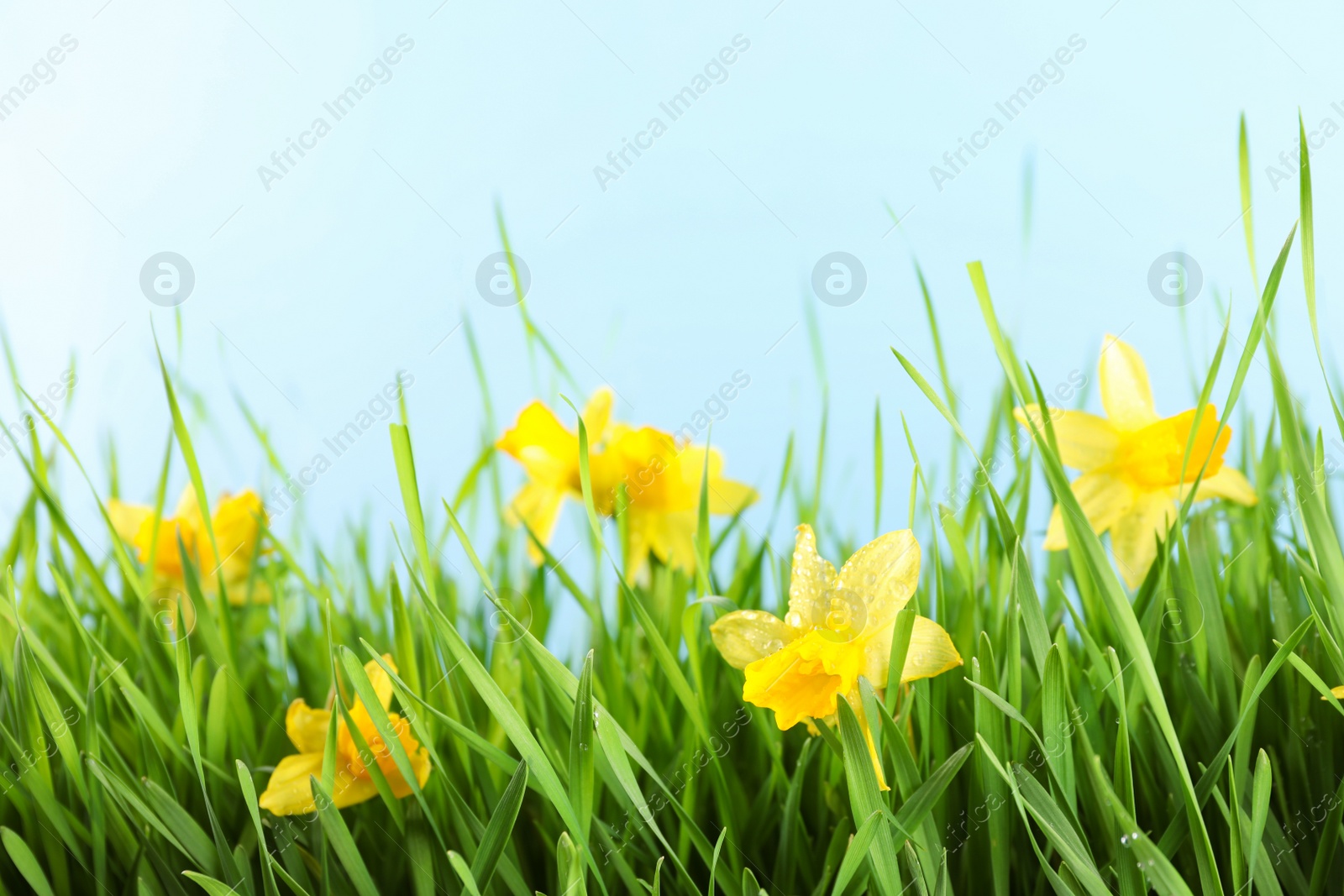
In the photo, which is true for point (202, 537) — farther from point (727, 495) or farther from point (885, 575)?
point (885, 575)

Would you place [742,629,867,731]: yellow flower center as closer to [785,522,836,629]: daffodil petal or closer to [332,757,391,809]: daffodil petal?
[785,522,836,629]: daffodil petal

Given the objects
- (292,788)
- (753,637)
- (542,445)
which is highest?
(542,445)

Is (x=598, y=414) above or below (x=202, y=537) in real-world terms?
above

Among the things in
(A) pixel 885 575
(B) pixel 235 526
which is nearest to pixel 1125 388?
(A) pixel 885 575

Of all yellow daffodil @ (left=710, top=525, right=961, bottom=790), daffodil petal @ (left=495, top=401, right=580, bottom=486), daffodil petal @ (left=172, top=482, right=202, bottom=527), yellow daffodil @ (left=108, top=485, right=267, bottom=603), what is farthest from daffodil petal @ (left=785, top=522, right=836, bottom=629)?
daffodil petal @ (left=172, top=482, right=202, bottom=527)

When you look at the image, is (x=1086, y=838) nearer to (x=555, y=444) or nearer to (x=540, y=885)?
(x=540, y=885)

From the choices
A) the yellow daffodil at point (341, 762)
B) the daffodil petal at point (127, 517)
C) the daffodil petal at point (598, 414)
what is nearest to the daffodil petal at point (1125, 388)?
the daffodil petal at point (598, 414)
